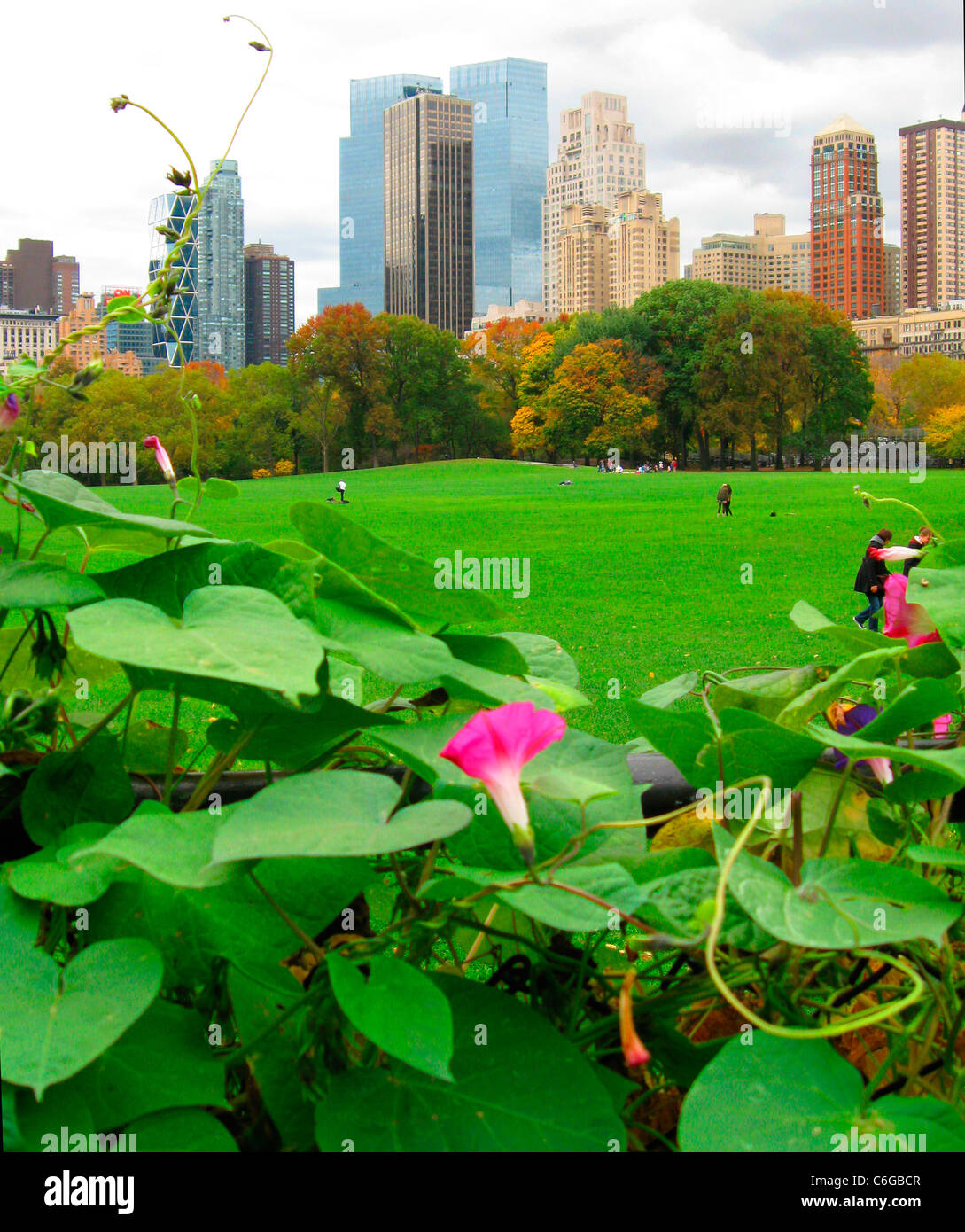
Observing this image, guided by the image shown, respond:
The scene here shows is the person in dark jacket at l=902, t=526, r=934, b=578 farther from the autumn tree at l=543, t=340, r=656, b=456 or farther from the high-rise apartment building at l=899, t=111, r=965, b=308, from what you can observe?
the high-rise apartment building at l=899, t=111, r=965, b=308

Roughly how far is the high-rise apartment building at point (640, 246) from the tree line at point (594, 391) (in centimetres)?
1268

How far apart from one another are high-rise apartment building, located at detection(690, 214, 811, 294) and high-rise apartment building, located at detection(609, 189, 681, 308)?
5.21 ft

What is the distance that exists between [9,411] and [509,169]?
76075 millimetres

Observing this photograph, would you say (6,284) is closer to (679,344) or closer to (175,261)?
(175,261)

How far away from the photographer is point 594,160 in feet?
180

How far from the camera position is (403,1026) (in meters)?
0.29

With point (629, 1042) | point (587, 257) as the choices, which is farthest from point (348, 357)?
point (629, 1042)

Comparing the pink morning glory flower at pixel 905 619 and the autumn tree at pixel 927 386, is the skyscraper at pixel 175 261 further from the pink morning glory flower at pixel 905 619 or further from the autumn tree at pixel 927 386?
the autumn tree at pixel 927 386

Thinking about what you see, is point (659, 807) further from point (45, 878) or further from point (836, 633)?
point (45, 878)

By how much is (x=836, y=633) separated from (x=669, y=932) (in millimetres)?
273

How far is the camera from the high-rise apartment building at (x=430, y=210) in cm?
5712

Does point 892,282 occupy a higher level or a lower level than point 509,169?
lower

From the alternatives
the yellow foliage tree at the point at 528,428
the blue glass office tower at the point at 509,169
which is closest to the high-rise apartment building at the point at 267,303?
the yellow foliage tree at the point at 528,428
